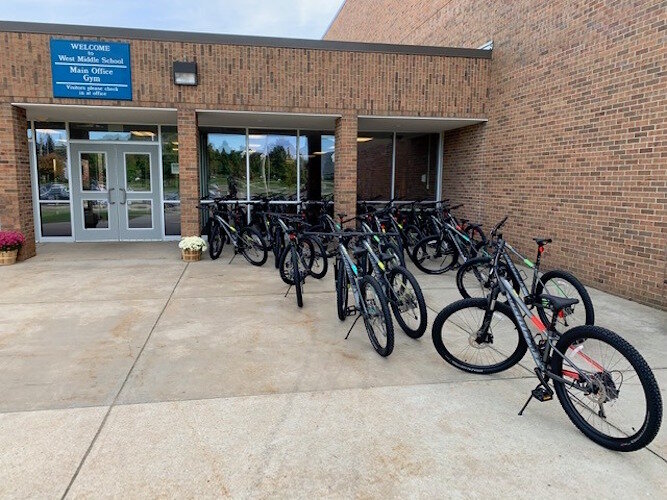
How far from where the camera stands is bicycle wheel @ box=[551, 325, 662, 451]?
2.49m

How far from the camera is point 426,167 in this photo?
11.8m

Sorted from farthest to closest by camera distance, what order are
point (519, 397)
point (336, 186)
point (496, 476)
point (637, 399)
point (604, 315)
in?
point (336, 186) < point (604, 315) < point (519, 397) < point (637, 399) < point (496, 476)

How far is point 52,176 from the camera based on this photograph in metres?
10.4

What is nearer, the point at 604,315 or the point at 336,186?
the point at 604,315

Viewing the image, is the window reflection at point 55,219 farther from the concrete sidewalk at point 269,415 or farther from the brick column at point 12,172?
the concrete sidewalk at point 269,415

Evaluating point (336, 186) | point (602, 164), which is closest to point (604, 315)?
point (602, 164)

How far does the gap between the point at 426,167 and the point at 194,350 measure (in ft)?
29.5

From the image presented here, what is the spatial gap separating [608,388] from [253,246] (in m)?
6.24

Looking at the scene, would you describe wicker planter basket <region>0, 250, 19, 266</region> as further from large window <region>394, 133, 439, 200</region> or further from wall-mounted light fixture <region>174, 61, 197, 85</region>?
large window <region>394, 133, 439, 200</region>

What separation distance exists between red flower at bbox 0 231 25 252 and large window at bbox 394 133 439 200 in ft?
26.8

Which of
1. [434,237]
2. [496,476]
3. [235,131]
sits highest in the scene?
[235,131]

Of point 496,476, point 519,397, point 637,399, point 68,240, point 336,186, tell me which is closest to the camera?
point 496,476

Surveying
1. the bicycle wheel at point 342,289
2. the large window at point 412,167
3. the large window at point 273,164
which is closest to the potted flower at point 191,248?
the large window at point 273,164

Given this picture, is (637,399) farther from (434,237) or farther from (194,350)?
(434,237)
